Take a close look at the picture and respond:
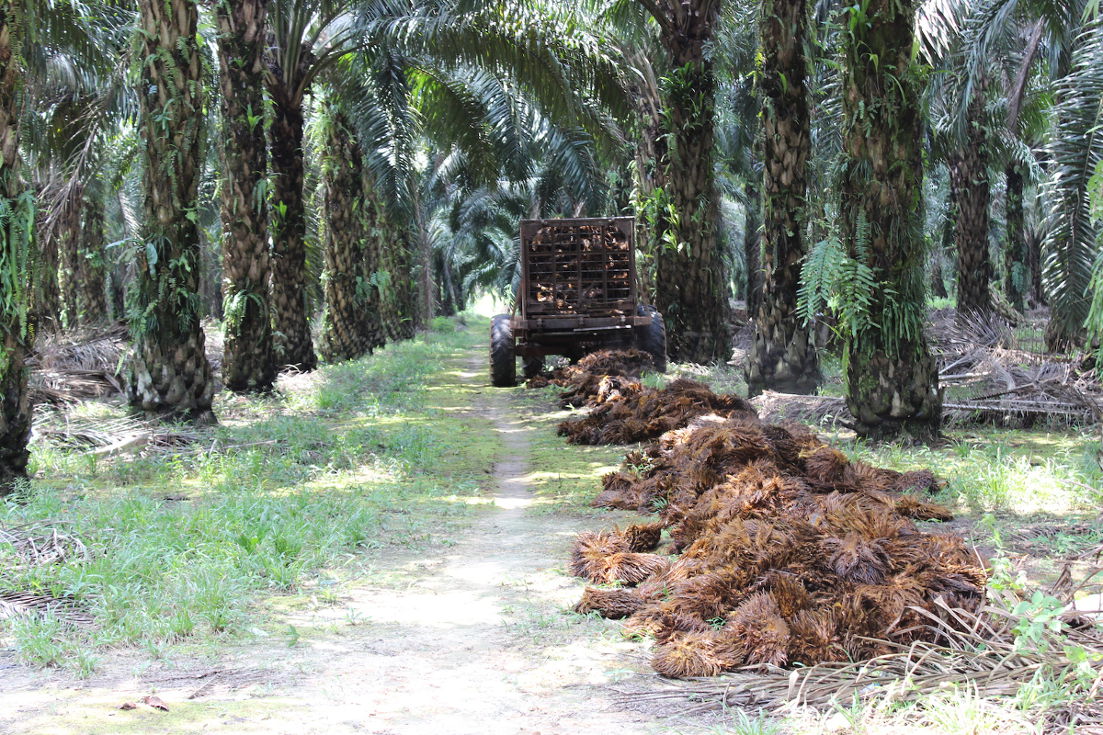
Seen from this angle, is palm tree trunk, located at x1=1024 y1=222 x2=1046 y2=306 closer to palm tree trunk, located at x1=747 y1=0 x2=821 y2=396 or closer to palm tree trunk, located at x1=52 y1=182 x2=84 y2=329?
palm tree trunk, located at x1=747 y1=0 x2=821 y2=396

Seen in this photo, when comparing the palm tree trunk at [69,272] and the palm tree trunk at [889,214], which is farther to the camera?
the palm tree trunk at [69,272]

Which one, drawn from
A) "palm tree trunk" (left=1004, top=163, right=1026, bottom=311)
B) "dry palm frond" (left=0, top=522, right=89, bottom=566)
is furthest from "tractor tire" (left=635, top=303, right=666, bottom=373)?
"palm tree trunk" (left=1004, top=163, right=1026, bottom=311)

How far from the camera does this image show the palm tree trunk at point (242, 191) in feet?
41.6

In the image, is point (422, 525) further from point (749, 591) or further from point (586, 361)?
point (586, 361)

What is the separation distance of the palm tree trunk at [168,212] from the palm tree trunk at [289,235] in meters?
4.84

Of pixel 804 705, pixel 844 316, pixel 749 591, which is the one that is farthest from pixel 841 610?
pixel 844 316

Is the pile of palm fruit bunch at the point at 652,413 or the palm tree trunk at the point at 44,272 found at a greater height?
the palm tree trunk at the point at 44,272

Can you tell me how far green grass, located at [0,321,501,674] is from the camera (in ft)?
15.2

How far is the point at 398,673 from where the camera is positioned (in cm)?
410

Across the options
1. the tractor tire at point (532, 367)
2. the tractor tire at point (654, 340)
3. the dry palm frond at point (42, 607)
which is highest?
the tractor tire at point (654, 340)

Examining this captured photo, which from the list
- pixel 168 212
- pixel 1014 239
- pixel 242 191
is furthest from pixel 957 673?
pixel 1014 239

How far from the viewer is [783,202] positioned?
11.3 metres

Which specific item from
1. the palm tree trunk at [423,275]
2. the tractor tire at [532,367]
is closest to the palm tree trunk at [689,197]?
the tractor tire at [532,367]

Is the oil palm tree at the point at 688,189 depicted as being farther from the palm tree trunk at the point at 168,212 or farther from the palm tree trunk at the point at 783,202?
the palm tree trunk at the point at 168,212
